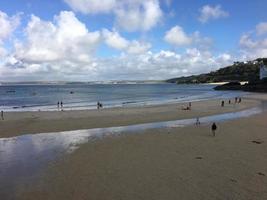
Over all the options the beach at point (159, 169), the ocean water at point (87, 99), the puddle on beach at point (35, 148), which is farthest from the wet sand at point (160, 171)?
the ocean water at point (87, 99)

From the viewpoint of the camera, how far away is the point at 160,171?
550 inches

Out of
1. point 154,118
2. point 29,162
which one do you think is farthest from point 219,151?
point 154,118

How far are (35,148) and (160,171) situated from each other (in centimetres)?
833

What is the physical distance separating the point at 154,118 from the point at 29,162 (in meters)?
19.2

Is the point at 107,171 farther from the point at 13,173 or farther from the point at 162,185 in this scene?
the point at 13,173

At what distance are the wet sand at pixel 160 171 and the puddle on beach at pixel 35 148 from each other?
76 centimetres

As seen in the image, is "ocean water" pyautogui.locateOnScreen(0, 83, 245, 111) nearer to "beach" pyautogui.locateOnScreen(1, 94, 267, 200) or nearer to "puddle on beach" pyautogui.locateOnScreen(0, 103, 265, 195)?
"puddle on beach" pyautogui.locateOnScreen(0, 103, 265, 195)

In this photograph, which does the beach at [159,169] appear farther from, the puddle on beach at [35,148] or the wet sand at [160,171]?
the puddle on beach at [35,148]

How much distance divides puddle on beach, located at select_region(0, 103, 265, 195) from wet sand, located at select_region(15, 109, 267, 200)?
757 millimetres

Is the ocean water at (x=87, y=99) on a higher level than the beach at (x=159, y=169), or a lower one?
lower

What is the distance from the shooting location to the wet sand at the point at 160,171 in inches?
453

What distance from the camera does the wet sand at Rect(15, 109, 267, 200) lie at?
453 inches

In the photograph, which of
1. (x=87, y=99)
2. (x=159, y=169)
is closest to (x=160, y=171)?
(x=159, y=169)

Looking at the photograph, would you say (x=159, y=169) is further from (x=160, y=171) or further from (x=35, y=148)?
(x=35, y=148)
